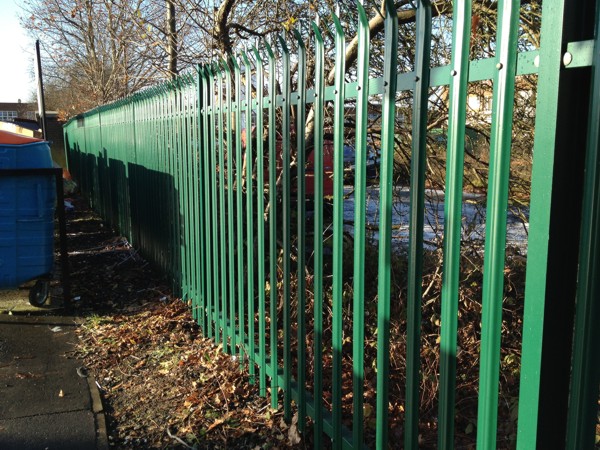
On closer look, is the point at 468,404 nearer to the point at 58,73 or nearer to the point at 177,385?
the point at 177,385

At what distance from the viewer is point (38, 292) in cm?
595

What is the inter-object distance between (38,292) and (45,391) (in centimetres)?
216

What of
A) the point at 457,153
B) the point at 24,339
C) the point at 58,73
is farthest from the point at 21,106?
the point at 457,153

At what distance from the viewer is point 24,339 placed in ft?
16.8

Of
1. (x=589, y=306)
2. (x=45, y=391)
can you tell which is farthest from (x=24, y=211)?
(x=589, y=306)

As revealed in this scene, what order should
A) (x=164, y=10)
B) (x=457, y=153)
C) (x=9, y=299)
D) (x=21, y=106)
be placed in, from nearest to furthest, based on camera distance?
(x=457, y=153)
(x=9, y=299)
(x=164, y=10)
(x=21, y=106)

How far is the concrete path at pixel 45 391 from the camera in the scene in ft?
11.1

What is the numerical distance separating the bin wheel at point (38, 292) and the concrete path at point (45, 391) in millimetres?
225

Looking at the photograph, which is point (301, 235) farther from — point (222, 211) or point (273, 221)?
point (222, 211)

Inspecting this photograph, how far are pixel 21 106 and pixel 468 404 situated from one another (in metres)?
66.2

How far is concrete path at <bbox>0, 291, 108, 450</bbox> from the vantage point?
339 centimetres

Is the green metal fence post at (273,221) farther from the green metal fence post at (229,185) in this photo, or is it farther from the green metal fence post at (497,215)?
the green metal fence post at (497,215)

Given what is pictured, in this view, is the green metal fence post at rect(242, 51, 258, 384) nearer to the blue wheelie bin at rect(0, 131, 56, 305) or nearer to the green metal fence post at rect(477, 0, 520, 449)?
the green metal fence post at rect(477, 0, 520, 449)

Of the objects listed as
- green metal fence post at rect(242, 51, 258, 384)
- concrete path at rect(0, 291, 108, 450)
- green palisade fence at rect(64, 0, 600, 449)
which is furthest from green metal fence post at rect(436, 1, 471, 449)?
concrete path at rect(0, 291, 108, 450)
